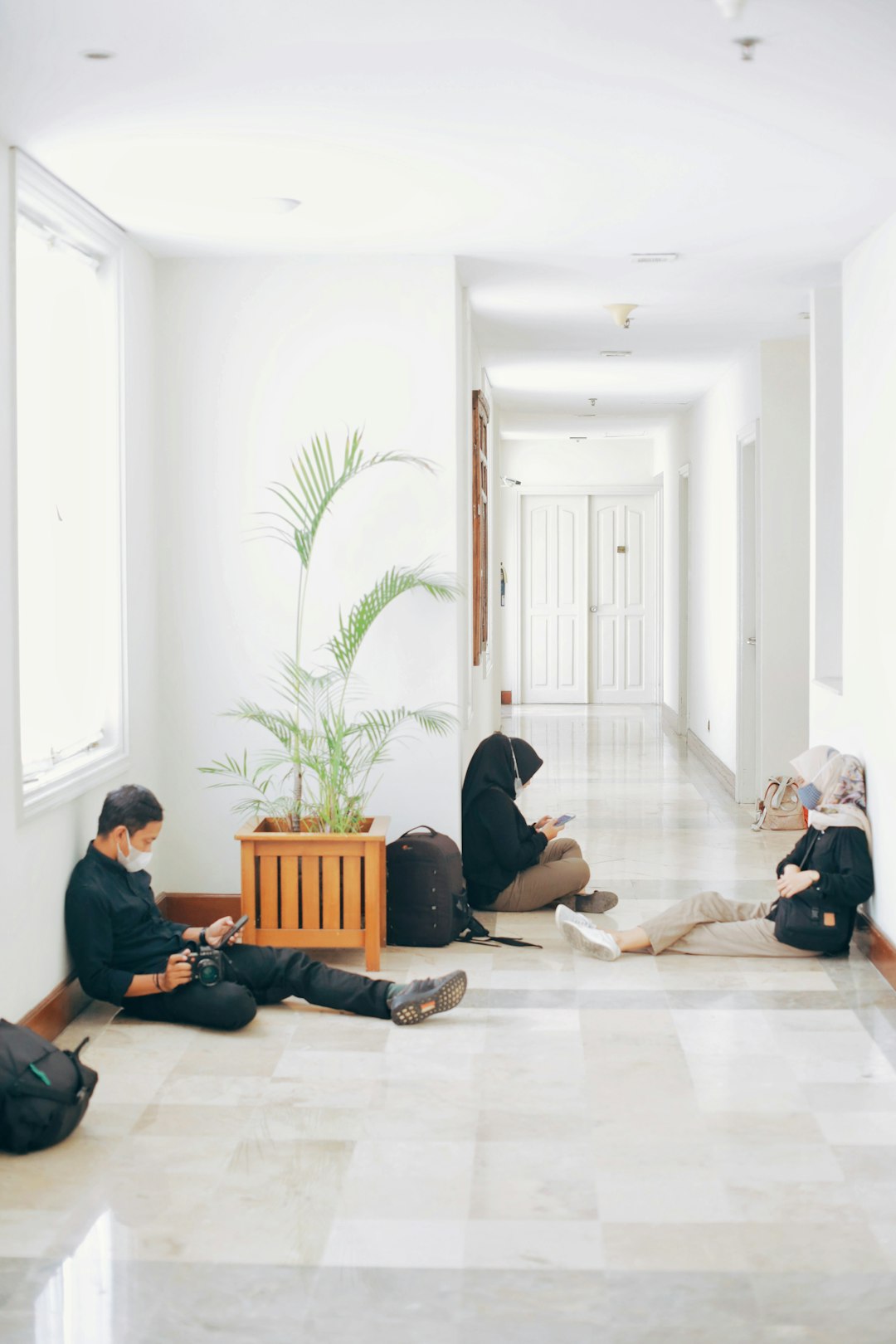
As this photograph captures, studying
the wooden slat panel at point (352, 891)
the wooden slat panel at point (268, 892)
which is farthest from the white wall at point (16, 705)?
the wooden slat panel at point (352, 891)

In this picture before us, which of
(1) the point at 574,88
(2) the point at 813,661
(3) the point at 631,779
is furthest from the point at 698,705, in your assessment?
(1) the point at 574,88

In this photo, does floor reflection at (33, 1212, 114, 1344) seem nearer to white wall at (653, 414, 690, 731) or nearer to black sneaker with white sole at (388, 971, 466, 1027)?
black sneaker with white sole at (388, 971, 466, 1027)

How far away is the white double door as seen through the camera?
14477 mm

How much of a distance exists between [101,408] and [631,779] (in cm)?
529

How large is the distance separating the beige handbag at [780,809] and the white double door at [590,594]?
6.98 m

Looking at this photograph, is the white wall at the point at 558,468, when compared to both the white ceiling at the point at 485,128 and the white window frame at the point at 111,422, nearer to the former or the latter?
the white ceiling at the point at 485,128

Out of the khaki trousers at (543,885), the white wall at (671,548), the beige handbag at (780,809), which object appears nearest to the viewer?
the khaki trousers at (543,885)

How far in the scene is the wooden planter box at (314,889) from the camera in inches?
192

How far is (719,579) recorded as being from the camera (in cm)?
929

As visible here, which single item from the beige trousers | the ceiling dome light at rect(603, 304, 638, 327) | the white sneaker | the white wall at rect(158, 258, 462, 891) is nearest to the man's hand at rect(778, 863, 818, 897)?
the beige trousers

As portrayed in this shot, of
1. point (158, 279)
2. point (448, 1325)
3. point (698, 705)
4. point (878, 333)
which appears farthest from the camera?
point (698, 705)

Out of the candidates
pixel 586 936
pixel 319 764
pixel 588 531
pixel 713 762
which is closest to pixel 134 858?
pixel 319 764

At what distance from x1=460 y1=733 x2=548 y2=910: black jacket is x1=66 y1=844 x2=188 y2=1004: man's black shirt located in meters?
1.56

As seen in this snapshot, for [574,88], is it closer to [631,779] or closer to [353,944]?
[353,944]
